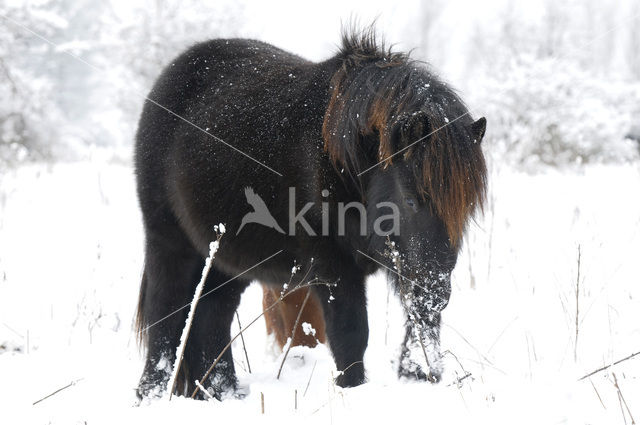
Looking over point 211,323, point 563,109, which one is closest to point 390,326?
point 211,323

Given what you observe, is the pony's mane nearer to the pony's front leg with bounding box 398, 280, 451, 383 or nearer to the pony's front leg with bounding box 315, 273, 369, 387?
the pony's front leg with bounding box 398, 280, 451, 383

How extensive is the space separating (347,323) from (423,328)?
0.46 m

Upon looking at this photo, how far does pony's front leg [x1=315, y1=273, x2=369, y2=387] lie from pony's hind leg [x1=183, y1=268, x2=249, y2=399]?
0.87 m

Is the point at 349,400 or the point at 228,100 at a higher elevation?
the point at 228,100

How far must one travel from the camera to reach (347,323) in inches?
112

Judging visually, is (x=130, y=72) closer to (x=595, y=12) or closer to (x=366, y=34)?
(x=366, y=34)

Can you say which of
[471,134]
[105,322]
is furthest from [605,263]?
[105,322]

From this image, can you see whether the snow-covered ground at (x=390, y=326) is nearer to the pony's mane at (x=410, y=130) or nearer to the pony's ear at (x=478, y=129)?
the pony's mane at (x=410, y=130)

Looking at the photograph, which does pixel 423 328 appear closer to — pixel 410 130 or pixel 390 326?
pixel 410 130

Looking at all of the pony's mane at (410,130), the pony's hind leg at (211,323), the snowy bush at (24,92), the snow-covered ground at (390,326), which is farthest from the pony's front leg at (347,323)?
the snowy bush at (24,92)

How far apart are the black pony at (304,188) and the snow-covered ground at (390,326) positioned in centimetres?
37

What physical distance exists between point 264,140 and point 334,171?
0.47m

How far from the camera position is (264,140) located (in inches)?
117

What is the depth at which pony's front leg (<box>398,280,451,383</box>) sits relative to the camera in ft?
8.07
